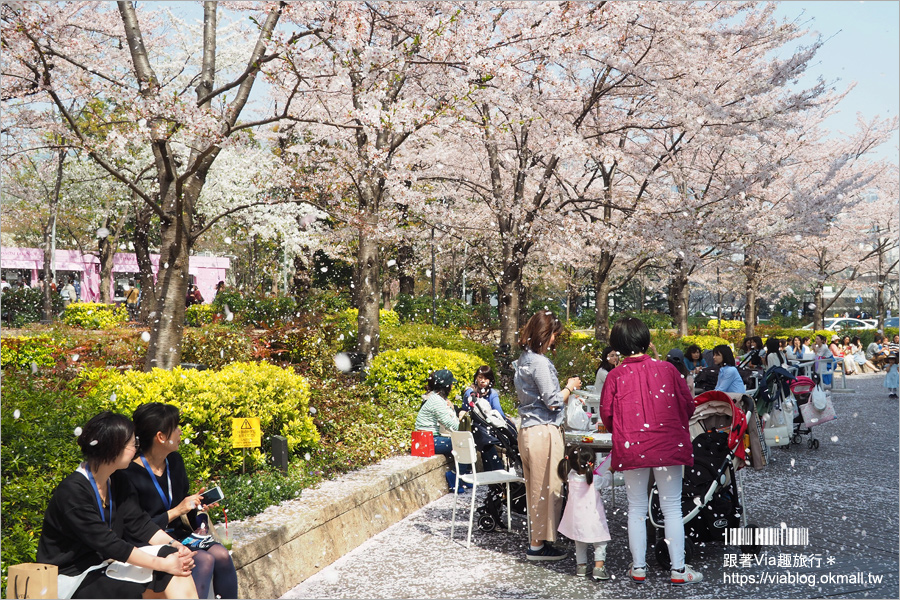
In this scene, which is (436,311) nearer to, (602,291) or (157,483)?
(602,291)

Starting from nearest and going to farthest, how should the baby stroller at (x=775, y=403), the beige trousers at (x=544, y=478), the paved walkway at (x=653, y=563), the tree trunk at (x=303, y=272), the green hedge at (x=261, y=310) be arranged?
the paved walkway at (x=653, y=563)
the beige trousers at (x=544, y=478)
the baby stroller at (x=775, y=403)
the green hedge at (x=261, y=310)
the tree trunk at (x=303, y=272)

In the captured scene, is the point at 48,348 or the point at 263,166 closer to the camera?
the point at 48,348

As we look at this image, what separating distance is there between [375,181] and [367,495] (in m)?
6.00

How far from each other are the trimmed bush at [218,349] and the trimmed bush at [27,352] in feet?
5.96

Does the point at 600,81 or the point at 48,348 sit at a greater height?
the point at 600,81

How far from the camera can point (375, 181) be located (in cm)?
1072

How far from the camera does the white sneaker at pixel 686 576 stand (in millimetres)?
4547

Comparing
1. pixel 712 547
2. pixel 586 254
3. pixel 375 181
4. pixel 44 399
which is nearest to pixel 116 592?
pixel 44 399

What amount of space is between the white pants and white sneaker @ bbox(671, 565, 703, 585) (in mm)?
46

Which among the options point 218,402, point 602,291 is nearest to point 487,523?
point 218,402

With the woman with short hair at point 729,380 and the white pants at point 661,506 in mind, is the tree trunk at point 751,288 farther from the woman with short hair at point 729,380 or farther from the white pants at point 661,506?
the white pants at point 661,506

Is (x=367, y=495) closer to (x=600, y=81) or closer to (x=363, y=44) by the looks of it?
(x=363, y=44)

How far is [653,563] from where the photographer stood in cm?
503

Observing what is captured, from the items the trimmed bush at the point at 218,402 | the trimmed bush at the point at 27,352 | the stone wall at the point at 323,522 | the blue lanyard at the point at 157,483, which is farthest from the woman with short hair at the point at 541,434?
the trimmed bush at the point at 27,352
